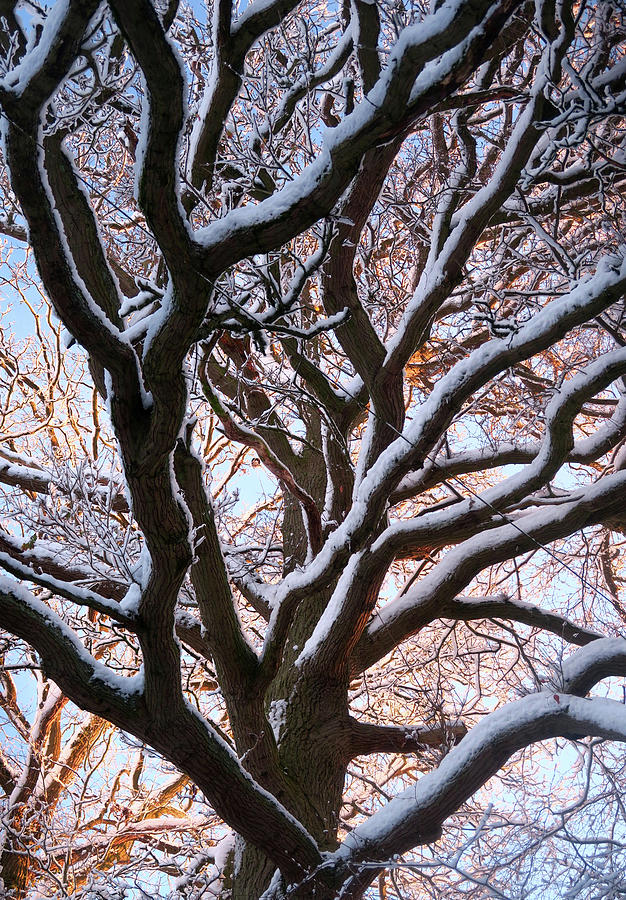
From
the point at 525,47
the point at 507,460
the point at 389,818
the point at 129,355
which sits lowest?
the point at 389,818

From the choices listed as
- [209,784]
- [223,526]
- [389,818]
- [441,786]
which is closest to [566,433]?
[441,786]

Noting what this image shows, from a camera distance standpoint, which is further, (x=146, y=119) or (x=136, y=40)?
(x=146, y=119)

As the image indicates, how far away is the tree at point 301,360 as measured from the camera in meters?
2.37

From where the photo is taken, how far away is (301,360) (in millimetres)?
4297

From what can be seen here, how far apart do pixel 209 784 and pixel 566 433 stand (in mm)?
2413

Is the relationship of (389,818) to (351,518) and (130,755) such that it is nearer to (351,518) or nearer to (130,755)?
(351,518)

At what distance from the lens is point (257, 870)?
3.94 m

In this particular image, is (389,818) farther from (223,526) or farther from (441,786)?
(223,526)

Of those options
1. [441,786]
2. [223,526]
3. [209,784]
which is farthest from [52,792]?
[441,786]

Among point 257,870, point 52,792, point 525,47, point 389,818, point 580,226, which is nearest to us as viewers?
point 389,818

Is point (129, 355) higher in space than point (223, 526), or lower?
lower

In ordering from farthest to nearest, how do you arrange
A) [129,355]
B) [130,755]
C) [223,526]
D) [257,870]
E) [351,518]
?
[130,755]
[223,526]
[257,870]
[351,518]
[129,355]

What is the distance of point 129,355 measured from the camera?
259 centimetres

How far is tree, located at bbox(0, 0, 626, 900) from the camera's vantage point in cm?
237
